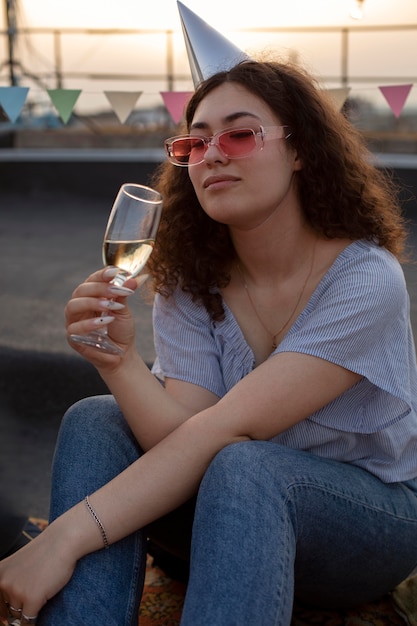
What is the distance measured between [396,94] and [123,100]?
1.23 metres

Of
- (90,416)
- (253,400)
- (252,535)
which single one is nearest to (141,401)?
(90,416)

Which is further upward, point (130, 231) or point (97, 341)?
point (130, 231)

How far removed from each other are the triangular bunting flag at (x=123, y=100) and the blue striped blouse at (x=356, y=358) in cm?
199

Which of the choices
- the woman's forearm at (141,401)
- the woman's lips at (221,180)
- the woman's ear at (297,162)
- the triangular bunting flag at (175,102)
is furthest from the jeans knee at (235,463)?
the triangular bunting flag at (175,102)

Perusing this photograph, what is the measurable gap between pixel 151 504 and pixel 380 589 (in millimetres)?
592

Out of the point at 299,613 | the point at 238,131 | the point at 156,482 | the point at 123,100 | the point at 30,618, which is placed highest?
the point at 238,131

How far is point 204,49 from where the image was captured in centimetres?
218

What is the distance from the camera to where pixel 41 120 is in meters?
8.59

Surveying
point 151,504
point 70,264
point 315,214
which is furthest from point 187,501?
point 70,264

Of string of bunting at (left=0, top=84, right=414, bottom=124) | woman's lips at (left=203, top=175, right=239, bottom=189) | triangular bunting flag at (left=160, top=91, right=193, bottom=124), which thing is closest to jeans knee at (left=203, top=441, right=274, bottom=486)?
woman's lips at (left=203, top=175, right=239, bottom=189)

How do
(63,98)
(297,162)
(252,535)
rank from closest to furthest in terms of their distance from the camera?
(252,535) < (297,162) < (63,98)

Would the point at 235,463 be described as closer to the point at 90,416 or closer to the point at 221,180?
the point at 90,416

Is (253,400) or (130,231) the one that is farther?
(253,400)

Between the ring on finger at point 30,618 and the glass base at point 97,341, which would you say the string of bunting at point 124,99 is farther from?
the ring on finger at point 30,618
